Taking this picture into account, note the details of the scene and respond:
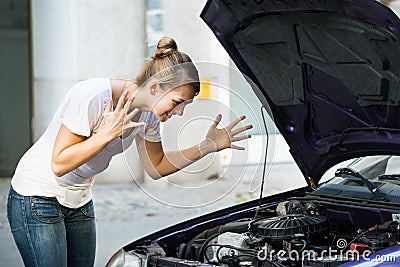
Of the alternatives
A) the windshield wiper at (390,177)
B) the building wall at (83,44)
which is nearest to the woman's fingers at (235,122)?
the windshield wiper at (390,177)

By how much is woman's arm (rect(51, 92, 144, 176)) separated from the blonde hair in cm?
16

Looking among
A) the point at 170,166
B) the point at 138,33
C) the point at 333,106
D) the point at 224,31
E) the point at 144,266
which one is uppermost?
the point at 138,33

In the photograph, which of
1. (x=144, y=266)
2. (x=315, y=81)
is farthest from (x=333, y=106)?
(x=144, y=266)

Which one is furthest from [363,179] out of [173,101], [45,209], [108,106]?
[45,209]

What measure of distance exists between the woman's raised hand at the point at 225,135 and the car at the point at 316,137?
294mm

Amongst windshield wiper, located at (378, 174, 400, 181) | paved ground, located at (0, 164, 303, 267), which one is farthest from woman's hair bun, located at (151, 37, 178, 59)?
paved ground, located at (0, 164, 303, 267)

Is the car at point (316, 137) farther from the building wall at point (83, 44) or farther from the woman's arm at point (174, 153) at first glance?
the building wall at point (83, 44)

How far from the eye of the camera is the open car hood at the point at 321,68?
3.12 m

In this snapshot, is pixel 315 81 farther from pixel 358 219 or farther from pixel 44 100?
pixel 44 100

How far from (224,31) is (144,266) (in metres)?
1.15

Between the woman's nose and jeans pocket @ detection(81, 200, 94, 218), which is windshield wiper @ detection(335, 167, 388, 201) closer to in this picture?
the woman's nose

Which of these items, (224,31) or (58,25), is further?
(58,25)

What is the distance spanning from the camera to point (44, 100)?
1079 centimetres

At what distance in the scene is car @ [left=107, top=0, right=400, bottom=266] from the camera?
3160 millimetres
